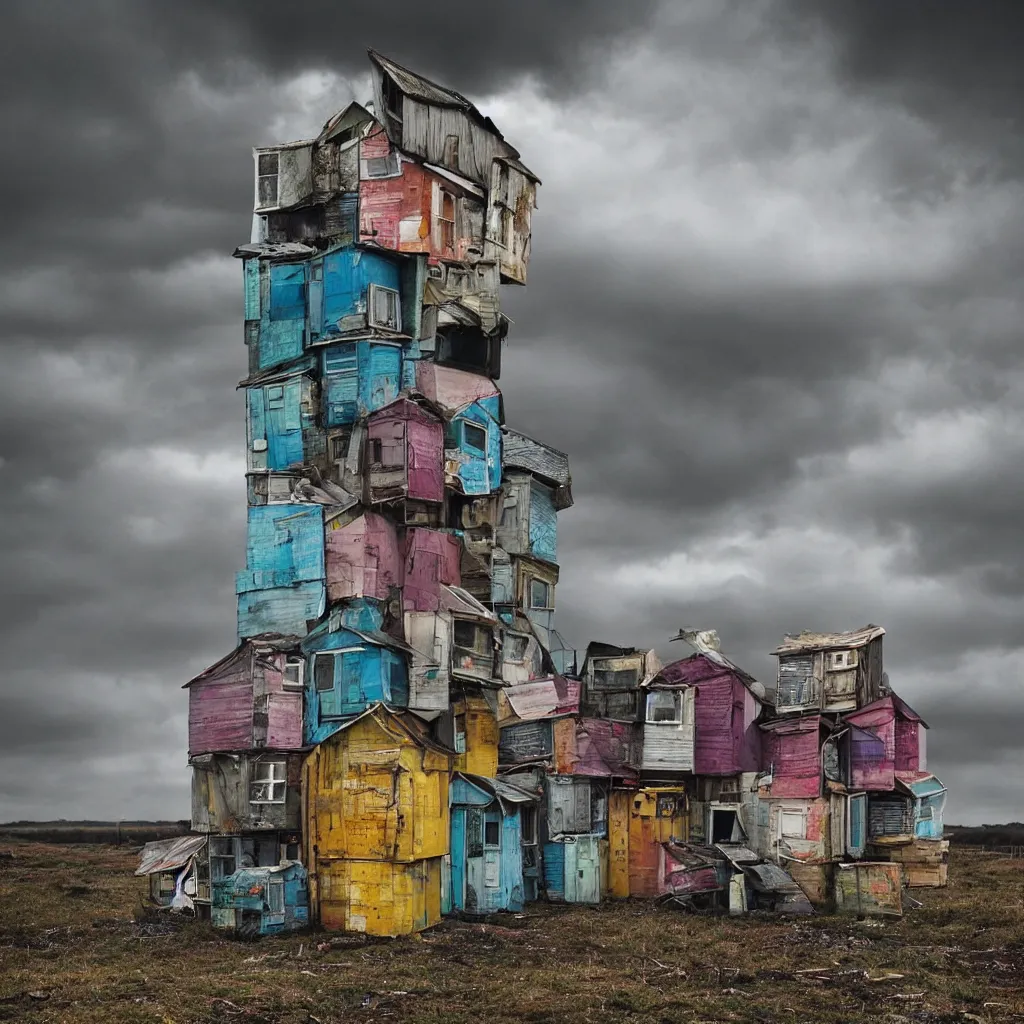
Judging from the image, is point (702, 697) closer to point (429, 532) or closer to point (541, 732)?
point (541, 732)

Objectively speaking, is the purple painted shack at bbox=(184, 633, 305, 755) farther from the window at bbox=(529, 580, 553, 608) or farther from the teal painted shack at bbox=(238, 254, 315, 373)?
the window at bbox=(529, 580, 553, 608)

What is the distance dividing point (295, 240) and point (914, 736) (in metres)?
40.2

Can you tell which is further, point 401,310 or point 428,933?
point 401,310

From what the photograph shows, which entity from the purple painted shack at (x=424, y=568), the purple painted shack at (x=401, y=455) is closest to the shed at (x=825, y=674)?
the purple painted shack at (x=424, y=568)

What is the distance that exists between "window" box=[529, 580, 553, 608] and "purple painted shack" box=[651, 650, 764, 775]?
7.81 m

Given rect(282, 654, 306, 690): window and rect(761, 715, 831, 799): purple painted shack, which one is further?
rect(761, 715, 831, 799): purple painted shack

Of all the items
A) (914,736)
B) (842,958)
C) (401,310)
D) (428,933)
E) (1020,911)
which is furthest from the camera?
(914,736)

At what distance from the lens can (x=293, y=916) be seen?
156ft

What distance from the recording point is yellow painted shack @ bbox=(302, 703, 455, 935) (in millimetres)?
46469

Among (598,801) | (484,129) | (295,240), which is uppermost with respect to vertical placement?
(484,129)

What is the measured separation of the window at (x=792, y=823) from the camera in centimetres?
5716

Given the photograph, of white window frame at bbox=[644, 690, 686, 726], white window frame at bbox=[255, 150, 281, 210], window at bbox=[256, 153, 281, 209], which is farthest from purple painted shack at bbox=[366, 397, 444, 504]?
white window frame at bbox=[644, 690, 686, 726]

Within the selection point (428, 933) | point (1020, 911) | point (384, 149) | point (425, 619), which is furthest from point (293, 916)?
point (384, 149)

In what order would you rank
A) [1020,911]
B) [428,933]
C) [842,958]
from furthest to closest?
1. [1020,911]
2. [428,933]
3. [842,958]
